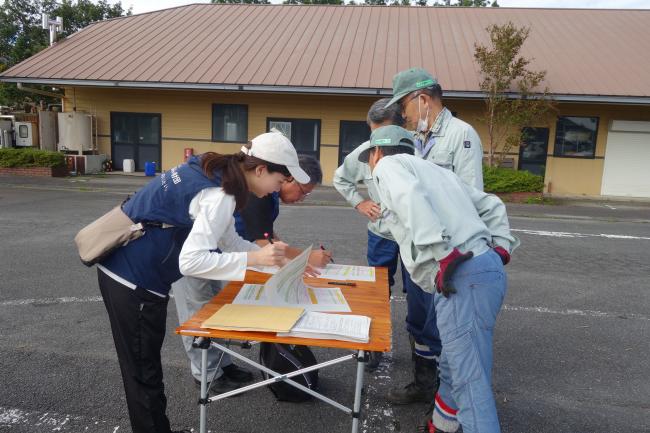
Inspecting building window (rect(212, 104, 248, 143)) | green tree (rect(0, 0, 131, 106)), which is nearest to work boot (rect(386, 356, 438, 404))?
building window (rect(212, 104, 248, 143))

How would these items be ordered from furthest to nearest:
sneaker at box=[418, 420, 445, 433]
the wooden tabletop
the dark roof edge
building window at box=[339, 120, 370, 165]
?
building window at box=[339, 120, 370, 165]
the dark roof edge
sneaker at box=[418, 420, 445, 433]
the wooden tabletop

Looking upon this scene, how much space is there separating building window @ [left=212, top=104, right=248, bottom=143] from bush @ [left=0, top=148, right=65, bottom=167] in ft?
16.6

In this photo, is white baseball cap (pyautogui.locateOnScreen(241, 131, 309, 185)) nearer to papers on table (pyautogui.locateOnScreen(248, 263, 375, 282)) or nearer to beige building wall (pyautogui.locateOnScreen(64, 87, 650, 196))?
papers on table (pyautogui.locateOnScreen(248, 263, 375, 282))

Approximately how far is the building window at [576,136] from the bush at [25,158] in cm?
1549

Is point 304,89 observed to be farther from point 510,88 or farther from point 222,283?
point 222,283

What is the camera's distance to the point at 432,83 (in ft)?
10.4

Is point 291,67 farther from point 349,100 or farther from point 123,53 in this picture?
point 123,53

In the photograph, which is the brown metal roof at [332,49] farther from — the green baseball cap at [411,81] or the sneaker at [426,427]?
the sneaker at [426,427]

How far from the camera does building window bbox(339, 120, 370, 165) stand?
16312 mm

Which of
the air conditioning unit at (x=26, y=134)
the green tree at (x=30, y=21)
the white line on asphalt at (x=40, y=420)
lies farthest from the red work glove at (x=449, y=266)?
the green tree at (x=30, y=21)

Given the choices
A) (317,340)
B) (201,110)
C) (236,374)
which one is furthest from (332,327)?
(201,110)

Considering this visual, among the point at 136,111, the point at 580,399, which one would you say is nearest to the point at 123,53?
the point at 136,111

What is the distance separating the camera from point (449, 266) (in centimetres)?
201

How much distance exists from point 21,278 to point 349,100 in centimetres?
1215
